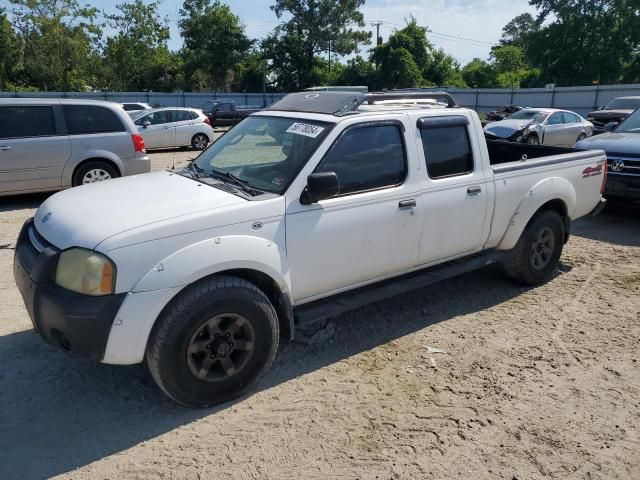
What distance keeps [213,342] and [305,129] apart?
5.60ft

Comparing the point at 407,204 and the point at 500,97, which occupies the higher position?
the point at 500,97

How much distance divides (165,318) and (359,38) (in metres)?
57.0

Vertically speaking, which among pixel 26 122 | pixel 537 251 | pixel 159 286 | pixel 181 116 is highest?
pixel 26 122

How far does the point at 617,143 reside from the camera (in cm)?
829

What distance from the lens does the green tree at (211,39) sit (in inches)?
1949

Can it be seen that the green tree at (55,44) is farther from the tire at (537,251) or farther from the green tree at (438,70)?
the tire at (537,251)

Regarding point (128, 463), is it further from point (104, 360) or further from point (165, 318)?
point (165, 318)

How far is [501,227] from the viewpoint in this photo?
16.6 ft

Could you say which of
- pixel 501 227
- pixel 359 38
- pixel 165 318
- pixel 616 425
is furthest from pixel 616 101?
pixel 359 38

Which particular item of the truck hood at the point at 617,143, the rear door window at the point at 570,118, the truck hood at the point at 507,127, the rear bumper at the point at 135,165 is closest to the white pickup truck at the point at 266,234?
the truck hood at the point at 617,143

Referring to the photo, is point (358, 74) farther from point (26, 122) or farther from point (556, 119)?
point (26, 122)

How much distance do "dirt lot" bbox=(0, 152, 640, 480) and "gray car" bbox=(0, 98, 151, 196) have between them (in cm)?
429

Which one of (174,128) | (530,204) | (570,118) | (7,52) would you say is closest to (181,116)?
(174,128)

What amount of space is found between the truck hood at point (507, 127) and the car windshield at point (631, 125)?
22.1 feet
